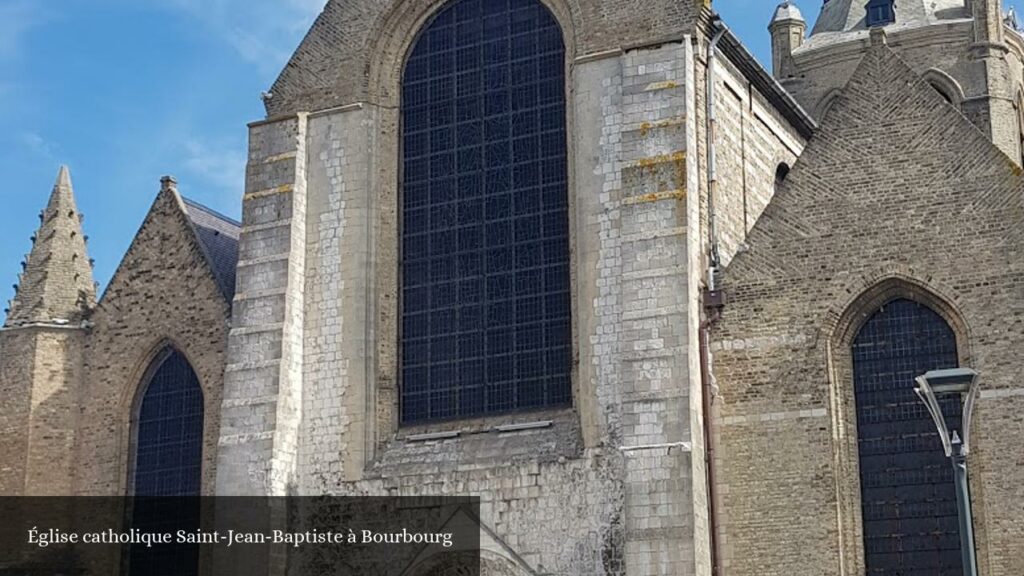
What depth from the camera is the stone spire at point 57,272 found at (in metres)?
30.1

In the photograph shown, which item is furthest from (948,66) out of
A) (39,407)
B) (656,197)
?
(39,407)

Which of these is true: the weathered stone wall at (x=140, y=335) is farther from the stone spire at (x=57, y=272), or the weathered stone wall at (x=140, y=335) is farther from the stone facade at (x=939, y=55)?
the stone facade at (x=939, y=55)

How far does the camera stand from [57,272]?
30.6 m

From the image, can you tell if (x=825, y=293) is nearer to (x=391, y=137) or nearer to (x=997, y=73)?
(x=391, y=137)

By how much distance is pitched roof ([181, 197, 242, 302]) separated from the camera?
98.1 feet

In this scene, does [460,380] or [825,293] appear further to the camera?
[460,380]

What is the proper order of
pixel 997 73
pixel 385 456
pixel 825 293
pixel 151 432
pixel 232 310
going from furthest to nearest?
1. pixel 997 73
2. pixel 151 432
3. pixel 232 310
4. pixel 385 456
5. pixel 825 293

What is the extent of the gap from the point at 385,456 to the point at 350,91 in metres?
5.94

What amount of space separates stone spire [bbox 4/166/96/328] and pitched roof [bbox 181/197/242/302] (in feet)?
6.71

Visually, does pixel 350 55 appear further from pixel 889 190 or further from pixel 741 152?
pixel 889 190

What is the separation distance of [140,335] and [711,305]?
10512 mm

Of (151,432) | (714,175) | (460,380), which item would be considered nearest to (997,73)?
(714,175)

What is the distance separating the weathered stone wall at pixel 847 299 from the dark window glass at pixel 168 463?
949 centimetres

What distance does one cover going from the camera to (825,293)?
79.5 ft
